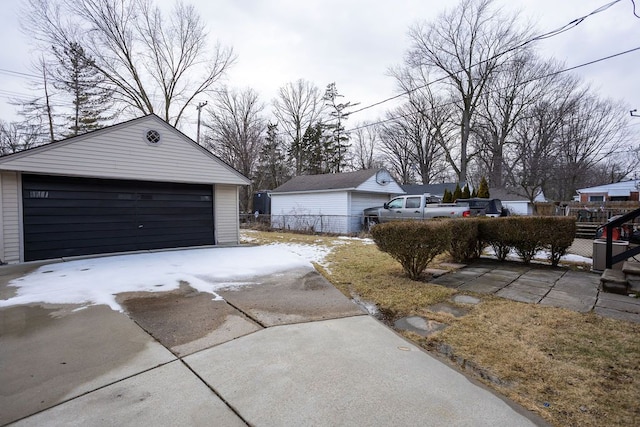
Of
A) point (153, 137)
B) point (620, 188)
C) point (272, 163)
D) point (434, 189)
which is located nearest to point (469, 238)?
point (153, 137)

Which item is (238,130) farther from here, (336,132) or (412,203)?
(412,203)

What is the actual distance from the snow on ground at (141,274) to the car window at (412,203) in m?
6.20

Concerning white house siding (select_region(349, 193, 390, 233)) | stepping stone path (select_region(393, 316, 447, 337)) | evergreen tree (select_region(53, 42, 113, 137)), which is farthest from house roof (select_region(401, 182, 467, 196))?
stepping stone path (select_region(393, 316, 447, 337))

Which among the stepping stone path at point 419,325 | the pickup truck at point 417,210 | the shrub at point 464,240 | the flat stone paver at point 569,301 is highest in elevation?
the pickup truck at point 417,210

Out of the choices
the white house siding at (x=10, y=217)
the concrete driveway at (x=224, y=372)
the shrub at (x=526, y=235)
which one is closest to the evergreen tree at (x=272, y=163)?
the white house siding at (x=10, y=217)

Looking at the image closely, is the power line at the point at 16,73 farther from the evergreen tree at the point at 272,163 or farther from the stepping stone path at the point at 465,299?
the stepping stone path at the point at 465,299

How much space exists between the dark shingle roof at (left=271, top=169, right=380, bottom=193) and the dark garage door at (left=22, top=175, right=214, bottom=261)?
7.61m

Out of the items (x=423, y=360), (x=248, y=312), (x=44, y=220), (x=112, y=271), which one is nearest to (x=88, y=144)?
(x=44, y=220)

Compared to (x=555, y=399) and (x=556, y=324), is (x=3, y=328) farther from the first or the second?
(x=556, y=324)

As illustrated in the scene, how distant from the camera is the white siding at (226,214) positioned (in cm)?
1016

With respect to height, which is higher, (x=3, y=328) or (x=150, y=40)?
(x=150, y=40)

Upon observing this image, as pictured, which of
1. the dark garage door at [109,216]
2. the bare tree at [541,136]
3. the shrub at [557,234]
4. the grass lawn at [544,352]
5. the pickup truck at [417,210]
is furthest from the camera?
the bare tree at [541,136]

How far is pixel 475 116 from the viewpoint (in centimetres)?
2336

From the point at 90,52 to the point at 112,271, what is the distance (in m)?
17.6
